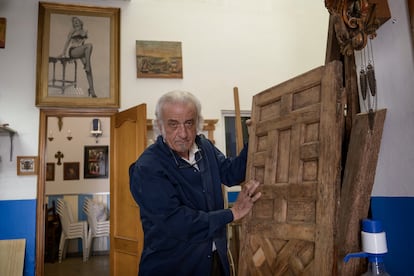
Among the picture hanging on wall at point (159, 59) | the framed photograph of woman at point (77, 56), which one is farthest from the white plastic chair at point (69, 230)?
the picture hanging on wall at point (159, 59)

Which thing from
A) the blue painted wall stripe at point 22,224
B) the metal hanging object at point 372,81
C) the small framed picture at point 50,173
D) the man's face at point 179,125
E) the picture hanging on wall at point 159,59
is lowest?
the blue painted wall stripe at point 22,224

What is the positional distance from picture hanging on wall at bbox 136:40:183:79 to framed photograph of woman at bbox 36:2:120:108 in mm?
276

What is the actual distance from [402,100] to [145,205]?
107 cm

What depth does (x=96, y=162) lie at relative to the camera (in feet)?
20.7

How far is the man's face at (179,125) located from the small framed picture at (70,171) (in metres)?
5.19

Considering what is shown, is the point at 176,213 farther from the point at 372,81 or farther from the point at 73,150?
the point at 73,150

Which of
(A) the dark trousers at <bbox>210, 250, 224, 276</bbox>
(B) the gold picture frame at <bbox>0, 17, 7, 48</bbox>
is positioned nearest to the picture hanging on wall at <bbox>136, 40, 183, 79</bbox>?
(B) the gold picture frame at <bbox>0, 17, 7, 48</bbox>

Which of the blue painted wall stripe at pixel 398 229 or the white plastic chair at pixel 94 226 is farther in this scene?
the white plastic chair at pixel 94 226

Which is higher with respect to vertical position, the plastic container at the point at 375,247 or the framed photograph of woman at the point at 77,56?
the framed photograph of woman at the point at 77,56

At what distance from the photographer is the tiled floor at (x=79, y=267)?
4.66 metres

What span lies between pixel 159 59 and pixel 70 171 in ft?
11.4

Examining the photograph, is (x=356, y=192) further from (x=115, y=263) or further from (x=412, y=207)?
(x=115, y=263)

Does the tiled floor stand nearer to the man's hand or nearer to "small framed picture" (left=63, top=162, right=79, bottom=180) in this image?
"small framed picture" (left=63, top=162, right=79, bottom=180)

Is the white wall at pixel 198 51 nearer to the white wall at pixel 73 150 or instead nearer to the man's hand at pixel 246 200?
the man's hand at pixel 246 200
